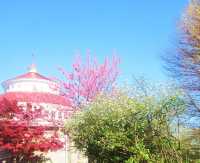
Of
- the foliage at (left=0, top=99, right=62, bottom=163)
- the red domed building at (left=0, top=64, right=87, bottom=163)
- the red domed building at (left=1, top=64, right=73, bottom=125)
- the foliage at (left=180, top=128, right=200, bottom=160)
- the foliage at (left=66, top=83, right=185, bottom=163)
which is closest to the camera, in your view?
the foliage at (left=66, top=83, right=185, bottom=163)

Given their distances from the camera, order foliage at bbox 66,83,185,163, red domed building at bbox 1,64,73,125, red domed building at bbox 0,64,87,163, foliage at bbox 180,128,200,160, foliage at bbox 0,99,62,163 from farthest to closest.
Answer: red domed building at bbox 1,64,73,125, red domed building at bbox 0,64,87,163, foliage at bbox 0,99,62,163, foliage at bbox 180,128,200,160, foliage at bbox 66,83,185,163

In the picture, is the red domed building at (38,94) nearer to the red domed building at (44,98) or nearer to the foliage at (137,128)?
the red domed building at (44,98)

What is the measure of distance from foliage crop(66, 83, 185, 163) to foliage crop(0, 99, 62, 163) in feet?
24.0

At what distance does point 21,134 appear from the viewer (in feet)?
66.1

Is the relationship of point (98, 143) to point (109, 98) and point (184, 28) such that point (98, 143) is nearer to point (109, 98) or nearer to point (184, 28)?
point (109, 98)

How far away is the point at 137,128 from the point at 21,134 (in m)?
9.12

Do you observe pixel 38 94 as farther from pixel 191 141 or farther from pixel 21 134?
pixel 191 141

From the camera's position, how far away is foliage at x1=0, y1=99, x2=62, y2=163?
19984 millimetres

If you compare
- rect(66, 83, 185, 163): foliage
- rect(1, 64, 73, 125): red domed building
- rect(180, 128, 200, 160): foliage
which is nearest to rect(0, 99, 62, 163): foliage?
rect(1, 64, 73, 125): red domed building

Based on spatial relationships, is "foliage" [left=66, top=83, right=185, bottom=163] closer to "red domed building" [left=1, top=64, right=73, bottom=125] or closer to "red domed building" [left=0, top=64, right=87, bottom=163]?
"red domed building" [left=0, top=64, right=87, bottom=163]

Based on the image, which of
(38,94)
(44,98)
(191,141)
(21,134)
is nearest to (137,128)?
(191,141)

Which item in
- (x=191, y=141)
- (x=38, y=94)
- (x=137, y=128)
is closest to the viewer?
(x=137, y=128)

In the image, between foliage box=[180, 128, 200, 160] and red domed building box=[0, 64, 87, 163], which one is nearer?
foliage box=[180, 128, 200, 160]

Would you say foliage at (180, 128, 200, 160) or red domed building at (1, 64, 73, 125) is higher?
red domed building at (1, 64, 73, 125)
